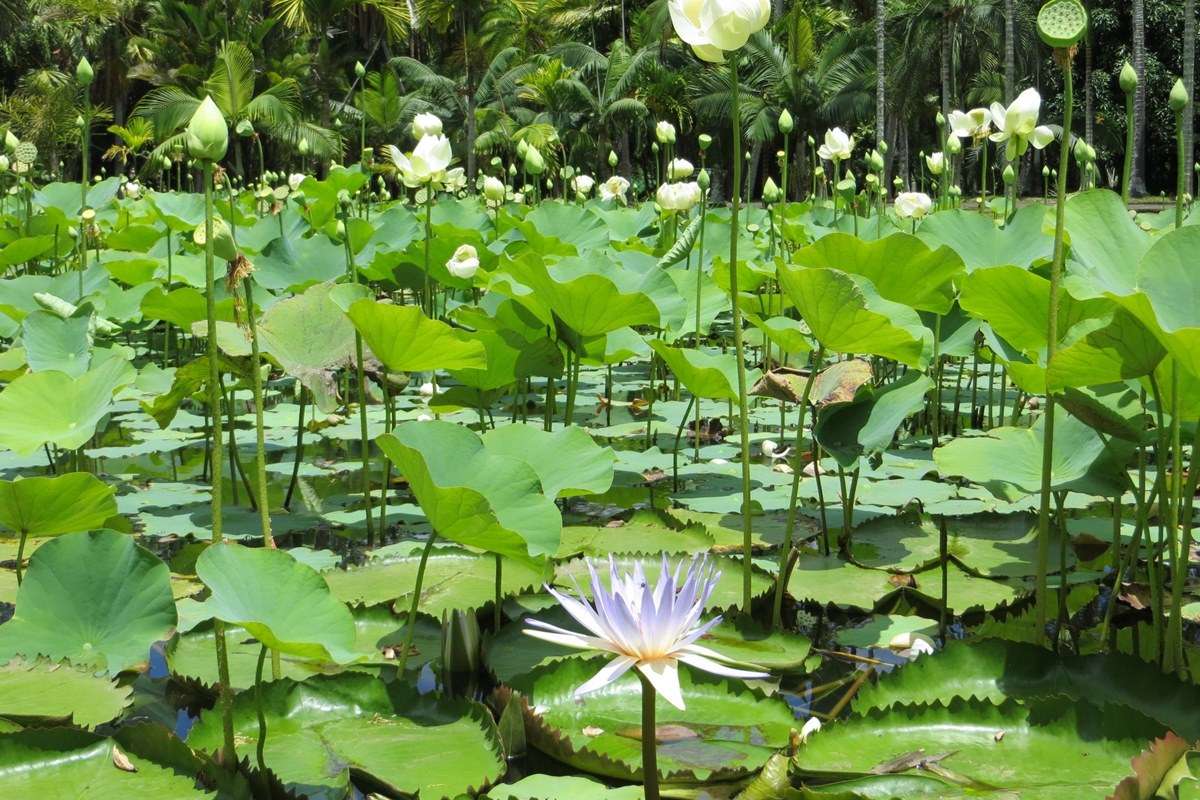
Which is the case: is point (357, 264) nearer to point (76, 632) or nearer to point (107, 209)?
point (76, 632)

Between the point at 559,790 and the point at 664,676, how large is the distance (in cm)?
51

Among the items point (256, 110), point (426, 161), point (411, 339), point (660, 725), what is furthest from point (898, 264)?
point (256, 110)

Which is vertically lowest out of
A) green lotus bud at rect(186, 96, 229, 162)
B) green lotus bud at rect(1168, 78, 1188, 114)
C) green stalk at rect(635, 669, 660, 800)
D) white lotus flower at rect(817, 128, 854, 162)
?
green stalk at rect(635, 669, 660, 800)

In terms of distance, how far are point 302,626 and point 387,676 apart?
335 mm

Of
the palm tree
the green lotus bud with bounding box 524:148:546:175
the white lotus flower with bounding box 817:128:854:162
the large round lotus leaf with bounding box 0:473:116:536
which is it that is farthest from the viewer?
the palm tree

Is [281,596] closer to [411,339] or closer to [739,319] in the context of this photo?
[739,319]

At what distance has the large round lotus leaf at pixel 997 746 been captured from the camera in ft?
4.03

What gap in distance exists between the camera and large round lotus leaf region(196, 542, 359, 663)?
1.19 meters

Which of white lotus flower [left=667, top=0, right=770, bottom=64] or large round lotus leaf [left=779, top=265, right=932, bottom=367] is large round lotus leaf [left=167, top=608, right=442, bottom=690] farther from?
white lotus flower [left=667, top=0, right=770, bottom=64]

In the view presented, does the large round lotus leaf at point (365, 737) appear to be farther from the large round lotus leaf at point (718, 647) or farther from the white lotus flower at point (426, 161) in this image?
the white lotus flower at point (426, 161)

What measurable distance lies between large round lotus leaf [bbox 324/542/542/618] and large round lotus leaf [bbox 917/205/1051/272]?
142cm

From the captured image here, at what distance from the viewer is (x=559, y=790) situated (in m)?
1.31

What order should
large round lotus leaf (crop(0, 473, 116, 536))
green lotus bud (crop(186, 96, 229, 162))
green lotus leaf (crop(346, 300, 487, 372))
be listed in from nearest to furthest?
green lotus bud (crop(186, 96, 229, 162)) → large round lotus leaf (crop(0, 473, 116, 536)) → green lotus leaf (crop(346, 300, 487, 372))

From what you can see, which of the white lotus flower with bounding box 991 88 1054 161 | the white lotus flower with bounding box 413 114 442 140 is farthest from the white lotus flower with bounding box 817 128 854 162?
the white lotus flower with bounding box 991 88 1054 161
